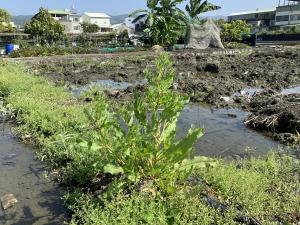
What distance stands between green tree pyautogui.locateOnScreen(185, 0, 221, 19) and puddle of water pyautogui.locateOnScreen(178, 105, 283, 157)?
79.4 ft

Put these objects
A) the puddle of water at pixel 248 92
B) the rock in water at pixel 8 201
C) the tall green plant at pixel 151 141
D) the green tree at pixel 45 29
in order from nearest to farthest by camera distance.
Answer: the tall green plant at pixel 151 141 < the rock in water at pixel 8 201 < the puddle of water at pixel 248 92 < the green tree at pixel 45 29

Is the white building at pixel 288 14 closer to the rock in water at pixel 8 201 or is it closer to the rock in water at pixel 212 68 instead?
the rock in water at pixel 212 68

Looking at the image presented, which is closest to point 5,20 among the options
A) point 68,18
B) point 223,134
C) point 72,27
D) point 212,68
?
point 72,27

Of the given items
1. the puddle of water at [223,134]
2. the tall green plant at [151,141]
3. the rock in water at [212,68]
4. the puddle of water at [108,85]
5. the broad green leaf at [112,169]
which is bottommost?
the puddle of water at [108,85]

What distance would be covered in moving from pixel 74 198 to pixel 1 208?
99 cm

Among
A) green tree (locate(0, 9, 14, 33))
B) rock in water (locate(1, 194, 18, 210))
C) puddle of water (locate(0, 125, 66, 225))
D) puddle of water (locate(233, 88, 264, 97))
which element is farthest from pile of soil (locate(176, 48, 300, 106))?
green tree (locate(0, 9, 14, 33))

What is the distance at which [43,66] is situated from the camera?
66.1ft

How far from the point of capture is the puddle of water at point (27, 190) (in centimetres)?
477

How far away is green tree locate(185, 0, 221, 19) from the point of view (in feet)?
109

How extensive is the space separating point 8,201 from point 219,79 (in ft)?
37.8

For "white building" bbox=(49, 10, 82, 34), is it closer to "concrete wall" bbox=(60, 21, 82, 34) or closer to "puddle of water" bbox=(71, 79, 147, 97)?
"concrete wall" bbox=(60, 21, 82, 34)

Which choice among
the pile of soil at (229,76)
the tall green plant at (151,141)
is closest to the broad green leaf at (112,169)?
the tall green plant at (151,141)

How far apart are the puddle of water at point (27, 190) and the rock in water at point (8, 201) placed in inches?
2.2

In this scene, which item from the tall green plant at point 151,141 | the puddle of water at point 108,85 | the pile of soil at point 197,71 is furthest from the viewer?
the puddle of water at point 108,85
